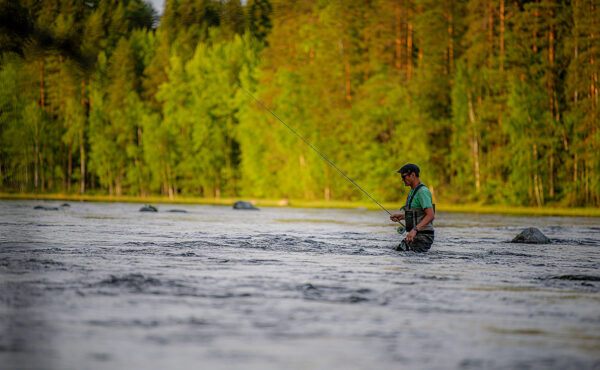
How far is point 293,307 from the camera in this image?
764 cm

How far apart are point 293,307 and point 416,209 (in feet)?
20.4

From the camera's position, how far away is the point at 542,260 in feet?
43.4

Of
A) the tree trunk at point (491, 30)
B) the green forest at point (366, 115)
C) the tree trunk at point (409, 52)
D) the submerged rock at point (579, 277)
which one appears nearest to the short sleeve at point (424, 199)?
the submerged rock at point (579, 277)

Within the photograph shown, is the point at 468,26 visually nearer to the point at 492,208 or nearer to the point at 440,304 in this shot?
the point at 492,208

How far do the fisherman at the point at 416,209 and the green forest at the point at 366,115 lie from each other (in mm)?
7794

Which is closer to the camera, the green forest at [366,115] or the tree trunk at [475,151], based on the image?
the green forest at [366,115]

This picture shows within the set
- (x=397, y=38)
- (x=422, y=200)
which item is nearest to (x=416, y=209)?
(x=422, y=200)

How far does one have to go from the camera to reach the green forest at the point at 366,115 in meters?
37.4

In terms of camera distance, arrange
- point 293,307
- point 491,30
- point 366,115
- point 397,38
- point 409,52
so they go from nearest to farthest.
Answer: point 293,307 < point 491,30 < point 397,38 < point 409,52 < point 366,115

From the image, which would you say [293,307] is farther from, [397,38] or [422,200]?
[397,38]

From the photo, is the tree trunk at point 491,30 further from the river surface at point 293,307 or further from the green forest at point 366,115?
the river surface at point 293,307

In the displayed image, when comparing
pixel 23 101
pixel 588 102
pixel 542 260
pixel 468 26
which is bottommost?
pixel 542 260

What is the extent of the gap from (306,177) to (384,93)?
8.95 meters

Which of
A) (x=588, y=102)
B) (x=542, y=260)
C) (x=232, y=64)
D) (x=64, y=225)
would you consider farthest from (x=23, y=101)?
(x=232, y=64)
